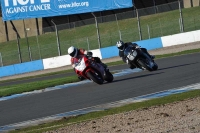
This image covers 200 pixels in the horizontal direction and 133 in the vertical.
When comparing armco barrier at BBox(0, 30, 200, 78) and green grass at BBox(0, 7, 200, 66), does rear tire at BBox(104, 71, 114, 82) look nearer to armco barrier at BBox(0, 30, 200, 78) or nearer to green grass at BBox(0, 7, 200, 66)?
armco barrier at BBox(0, 30, 200, 78)

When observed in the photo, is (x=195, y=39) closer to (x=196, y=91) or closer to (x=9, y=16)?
(x=9, y=16)

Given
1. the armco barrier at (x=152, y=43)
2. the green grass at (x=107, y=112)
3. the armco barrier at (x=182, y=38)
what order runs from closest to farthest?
the green grass at (x=107, y=112) → the armco barrier at (x=182, y=38) → the armco barrier at (x=152, y=43)

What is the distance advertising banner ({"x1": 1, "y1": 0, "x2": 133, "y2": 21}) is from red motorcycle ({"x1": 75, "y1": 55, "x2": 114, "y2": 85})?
27308mm

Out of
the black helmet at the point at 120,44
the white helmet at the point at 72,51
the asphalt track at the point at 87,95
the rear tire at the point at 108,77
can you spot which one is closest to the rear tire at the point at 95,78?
the asphalt track at the point at 87,95

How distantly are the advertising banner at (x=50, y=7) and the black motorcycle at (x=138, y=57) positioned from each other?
2596cm

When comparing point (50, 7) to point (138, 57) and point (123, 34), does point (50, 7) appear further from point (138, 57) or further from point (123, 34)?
point (138, 57)

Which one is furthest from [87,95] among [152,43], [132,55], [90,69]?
[152,43]

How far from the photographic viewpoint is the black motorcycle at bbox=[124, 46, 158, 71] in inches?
773

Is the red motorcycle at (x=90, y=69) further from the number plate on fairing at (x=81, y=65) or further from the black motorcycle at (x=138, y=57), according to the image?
the black motorcycle at (x=138, y=57)

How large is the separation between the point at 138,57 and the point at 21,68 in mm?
19929

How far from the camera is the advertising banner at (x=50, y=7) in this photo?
45094 millimetres

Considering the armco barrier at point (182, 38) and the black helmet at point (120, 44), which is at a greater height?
the black helmet at point (120, 44)

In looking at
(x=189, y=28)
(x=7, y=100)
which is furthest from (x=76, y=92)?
(x=189, y=28)

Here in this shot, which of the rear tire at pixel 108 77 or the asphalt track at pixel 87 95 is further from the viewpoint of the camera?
the rear tire at pixel 108 77
